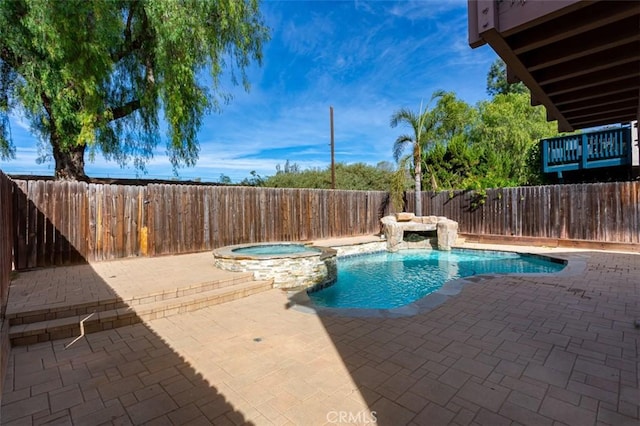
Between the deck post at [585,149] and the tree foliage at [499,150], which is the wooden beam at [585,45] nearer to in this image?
the deck post at [585,149]

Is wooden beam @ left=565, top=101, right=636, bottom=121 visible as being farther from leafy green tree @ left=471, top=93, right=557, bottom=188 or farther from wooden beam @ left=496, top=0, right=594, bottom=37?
leafy green tree @ left=471, top=93, right=557, bottom=188

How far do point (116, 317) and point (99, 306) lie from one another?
0.37 m

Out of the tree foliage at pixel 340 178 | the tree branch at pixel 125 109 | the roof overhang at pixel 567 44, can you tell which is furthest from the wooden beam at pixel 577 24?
the tree foliage at pixel 340 178

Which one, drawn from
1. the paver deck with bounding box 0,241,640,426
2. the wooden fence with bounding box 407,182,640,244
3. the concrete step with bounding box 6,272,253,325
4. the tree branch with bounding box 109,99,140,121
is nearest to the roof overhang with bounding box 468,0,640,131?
the paver deck with bounding box 0,241,640,426

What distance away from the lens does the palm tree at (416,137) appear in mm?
11812

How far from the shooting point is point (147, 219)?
6.98m

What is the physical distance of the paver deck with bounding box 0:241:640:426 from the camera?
1.86 metres

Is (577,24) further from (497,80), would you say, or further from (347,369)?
(497,80)

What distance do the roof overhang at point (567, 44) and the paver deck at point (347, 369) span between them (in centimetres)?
225

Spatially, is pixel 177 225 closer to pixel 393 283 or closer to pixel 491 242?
pixel 393 283

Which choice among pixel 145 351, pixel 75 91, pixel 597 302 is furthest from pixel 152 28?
pixel 597 302

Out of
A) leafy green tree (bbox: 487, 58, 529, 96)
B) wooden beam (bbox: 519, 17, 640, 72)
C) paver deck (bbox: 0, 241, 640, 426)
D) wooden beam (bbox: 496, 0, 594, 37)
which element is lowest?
paver deck (bbox: 0, 241, 640, 426)

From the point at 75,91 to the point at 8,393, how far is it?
276 inches

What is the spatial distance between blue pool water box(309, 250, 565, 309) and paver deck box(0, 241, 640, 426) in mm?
1545
